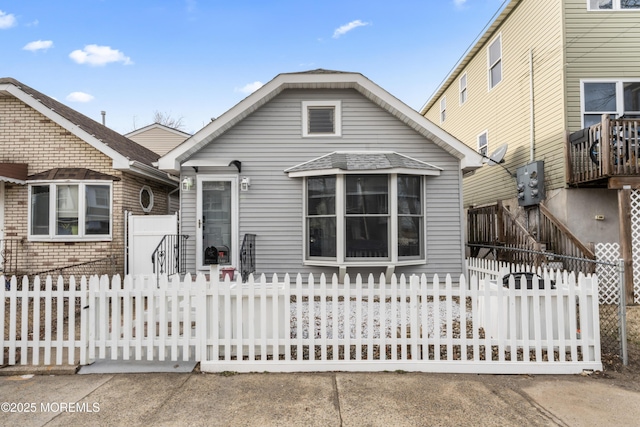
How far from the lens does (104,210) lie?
8.93 m

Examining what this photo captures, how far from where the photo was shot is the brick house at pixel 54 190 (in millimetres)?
8695

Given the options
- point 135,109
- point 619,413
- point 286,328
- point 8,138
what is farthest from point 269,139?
point 135,109

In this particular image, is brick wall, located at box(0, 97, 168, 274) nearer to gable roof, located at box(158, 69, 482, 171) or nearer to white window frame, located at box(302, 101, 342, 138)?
gable roof, located at box(158, 69, 482, 171)

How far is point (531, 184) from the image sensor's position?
A: 973cm

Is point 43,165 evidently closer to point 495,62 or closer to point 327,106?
point 327,106

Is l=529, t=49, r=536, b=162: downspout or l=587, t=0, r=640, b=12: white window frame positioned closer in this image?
l=587, t=0, r=640, b=12: white window frame

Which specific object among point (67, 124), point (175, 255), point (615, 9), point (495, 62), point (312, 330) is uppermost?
point (495, 62)

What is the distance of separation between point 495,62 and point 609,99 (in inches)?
165

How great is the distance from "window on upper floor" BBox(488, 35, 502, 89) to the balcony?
16.4ft

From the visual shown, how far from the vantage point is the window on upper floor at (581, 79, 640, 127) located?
29.8 ft

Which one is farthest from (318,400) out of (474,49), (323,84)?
(474,49)

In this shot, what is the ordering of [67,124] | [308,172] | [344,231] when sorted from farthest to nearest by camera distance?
[67,124]
[308,172]
[344,231]

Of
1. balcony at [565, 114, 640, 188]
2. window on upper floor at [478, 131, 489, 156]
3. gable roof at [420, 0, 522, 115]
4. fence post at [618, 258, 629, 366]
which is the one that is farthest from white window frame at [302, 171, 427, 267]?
gable roof at [420, 0, 522, 115]

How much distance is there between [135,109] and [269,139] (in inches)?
1225
